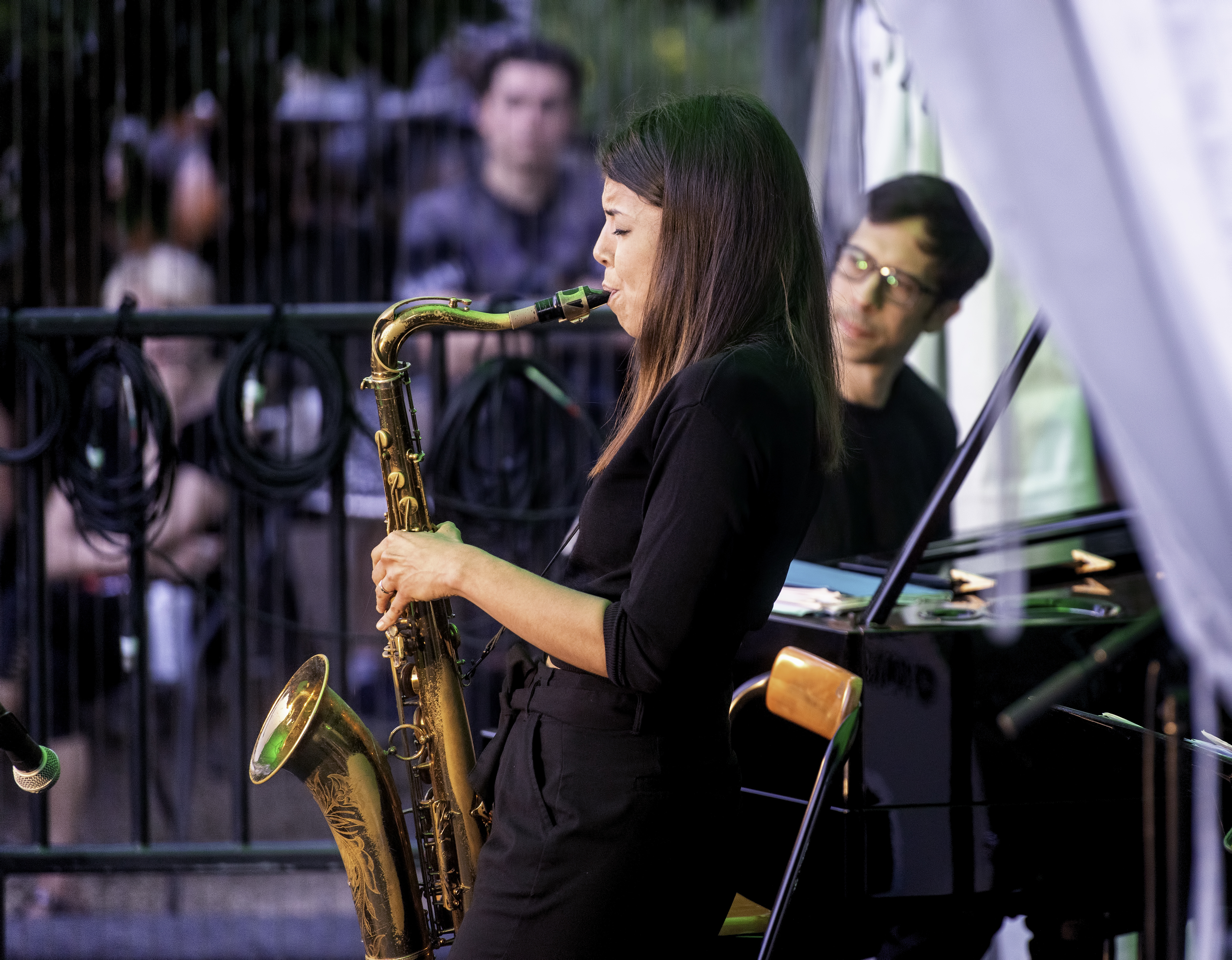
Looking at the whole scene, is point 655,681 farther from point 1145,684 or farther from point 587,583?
point 1145,684

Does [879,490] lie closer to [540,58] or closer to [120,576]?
[540,58]

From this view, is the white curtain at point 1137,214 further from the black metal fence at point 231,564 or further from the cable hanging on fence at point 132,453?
the cable hanging on fence at point 132,453

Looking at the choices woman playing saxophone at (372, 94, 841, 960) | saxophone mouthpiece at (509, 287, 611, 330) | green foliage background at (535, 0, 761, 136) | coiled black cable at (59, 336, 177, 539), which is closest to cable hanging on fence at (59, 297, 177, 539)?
coiled black cable at (59, 336, 177, 539)

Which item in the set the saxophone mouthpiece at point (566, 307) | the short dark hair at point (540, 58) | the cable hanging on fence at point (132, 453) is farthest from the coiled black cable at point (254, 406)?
the saxophone mouthpiece at point (566, 307)

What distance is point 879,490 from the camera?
123 inches

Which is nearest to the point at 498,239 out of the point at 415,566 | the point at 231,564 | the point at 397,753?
the point at 231,564

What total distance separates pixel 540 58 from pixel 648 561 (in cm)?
312

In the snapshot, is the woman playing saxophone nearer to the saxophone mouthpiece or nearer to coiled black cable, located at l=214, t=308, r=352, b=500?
the saxophone mouthpiece

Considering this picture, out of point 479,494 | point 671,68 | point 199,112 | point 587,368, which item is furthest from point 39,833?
point 671,68

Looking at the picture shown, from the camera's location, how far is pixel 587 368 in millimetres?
3826

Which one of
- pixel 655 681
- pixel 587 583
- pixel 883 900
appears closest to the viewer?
pixel 655 681

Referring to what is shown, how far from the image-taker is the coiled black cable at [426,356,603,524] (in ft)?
11.2

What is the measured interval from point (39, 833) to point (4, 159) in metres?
2.17

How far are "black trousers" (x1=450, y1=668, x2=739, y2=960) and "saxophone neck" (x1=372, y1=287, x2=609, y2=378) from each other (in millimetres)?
559
